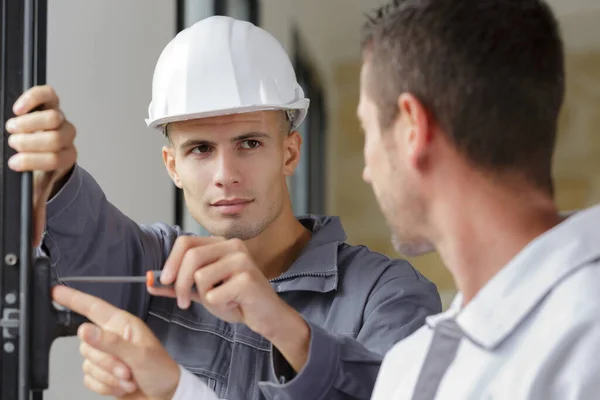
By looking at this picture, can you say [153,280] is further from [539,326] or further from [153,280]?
[539,326]

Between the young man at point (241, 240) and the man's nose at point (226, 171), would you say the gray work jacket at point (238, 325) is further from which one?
the man's nose at point (226, 171)

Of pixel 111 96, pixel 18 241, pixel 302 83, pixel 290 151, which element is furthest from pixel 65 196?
pixel 302 83

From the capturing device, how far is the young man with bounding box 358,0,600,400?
2.59 feet

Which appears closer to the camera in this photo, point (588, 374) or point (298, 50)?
point (588, 374)

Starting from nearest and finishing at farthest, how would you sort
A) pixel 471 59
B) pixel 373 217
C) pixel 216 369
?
pixel 471 59 → pixel 216 369 → pixel 373 217

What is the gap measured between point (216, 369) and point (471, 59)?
66 centimetres

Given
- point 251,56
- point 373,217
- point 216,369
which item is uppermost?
point 251,56

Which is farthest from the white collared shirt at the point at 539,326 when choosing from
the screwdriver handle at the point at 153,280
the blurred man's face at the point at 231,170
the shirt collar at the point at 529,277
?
the blurred man's face at the point at 231,170

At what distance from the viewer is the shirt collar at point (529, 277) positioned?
0.78m

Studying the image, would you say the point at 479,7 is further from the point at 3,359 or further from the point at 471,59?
the point at 3,359

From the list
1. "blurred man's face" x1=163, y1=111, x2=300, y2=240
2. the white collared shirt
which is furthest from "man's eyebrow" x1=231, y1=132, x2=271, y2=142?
the white collared shirt

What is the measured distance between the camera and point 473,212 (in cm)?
86

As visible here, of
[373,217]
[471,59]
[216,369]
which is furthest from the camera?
[373,217]

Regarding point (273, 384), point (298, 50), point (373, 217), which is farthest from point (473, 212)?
point (373, 217)
